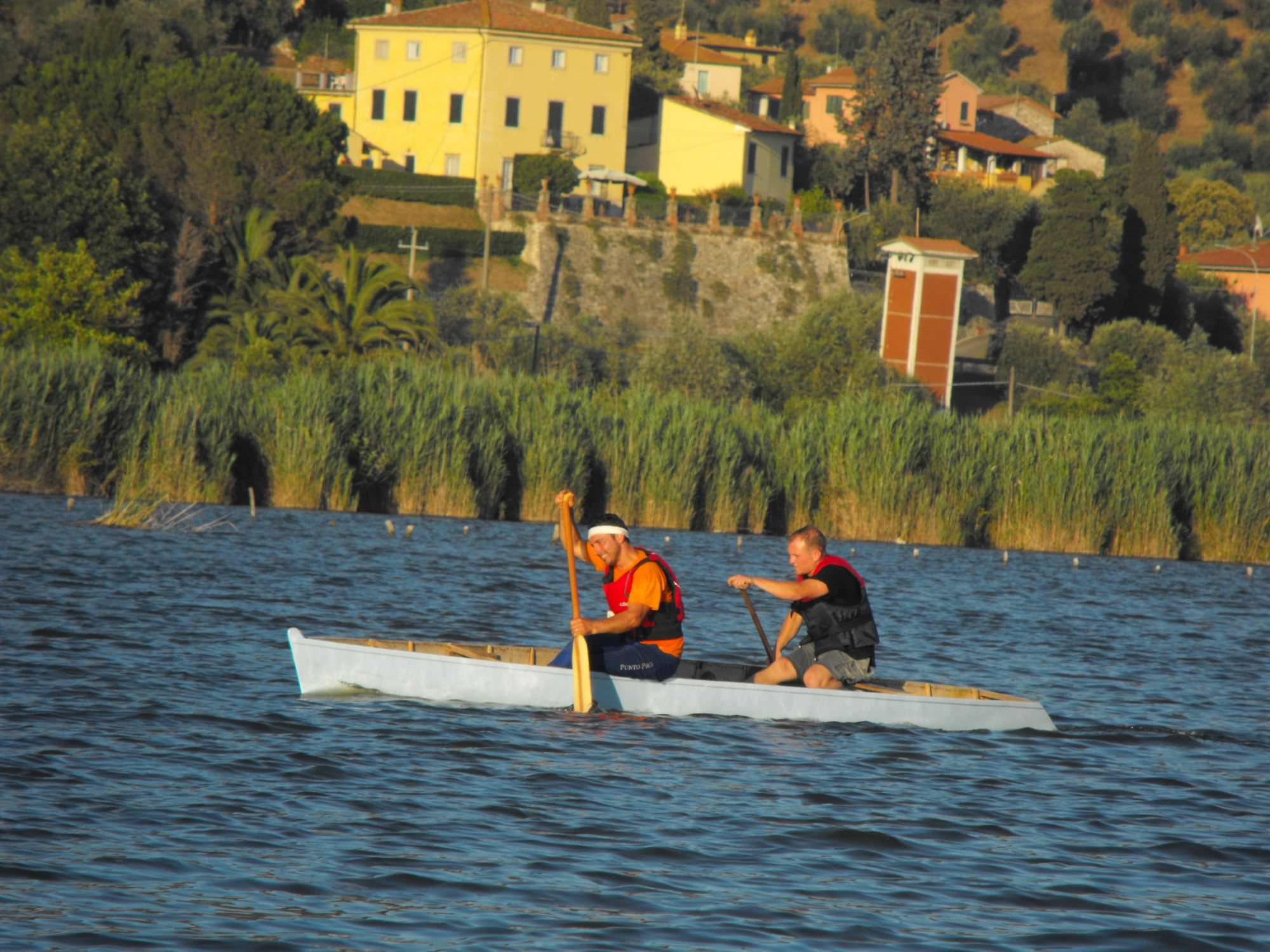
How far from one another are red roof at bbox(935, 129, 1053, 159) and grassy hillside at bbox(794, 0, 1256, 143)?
38.9m

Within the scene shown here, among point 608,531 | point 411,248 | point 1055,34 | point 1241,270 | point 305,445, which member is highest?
point 1055,34

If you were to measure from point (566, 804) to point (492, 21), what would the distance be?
72459 millimetres

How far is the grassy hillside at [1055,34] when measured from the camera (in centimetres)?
14062

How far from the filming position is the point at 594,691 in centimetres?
1355

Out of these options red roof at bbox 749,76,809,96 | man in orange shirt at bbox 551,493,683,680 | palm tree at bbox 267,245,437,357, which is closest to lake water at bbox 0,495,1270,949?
man in orange shirt at bbox 551,493,683,680

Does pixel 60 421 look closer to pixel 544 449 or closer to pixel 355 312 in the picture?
pixel 544 449

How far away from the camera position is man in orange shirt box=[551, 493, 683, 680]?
44.2 feet

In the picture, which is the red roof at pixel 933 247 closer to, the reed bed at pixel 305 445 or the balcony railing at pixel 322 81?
the balcony railing at pixel 322 81

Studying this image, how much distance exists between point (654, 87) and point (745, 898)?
8772 cm

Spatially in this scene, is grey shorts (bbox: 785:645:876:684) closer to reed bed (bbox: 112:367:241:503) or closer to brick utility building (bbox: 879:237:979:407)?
reed bed (bbox: 112:367:241:503)

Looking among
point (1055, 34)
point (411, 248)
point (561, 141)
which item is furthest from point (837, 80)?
point (1055, 34)

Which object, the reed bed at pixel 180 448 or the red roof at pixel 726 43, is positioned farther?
the red roof at pixel 726 43

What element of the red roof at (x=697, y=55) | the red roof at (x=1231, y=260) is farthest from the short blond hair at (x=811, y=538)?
the red roof at (x=697, y=55)

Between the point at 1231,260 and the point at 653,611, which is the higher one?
the point at 1231,260
